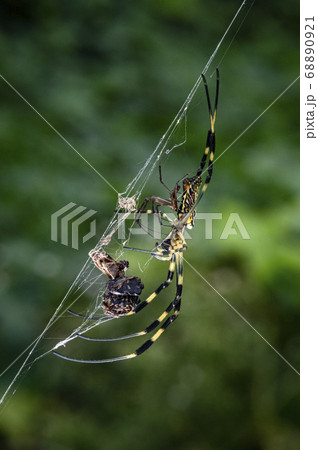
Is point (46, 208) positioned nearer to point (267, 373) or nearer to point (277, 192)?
point (277, 192)

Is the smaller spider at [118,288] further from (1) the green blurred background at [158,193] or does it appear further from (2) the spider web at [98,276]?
(1) the green blurred background at [158,193]

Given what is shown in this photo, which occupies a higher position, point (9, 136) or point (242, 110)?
point (242, 110)

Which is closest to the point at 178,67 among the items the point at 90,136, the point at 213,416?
the point at 90,136

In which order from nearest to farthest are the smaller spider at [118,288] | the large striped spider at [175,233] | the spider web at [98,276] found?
1. the smaller spider at [118,288]
2. the large striped spider at [175,233]
3. the spider web at [98,276]

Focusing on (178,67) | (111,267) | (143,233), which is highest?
(178,67)

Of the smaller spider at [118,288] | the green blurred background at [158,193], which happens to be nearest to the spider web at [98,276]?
the green blurred background at [158,193]
